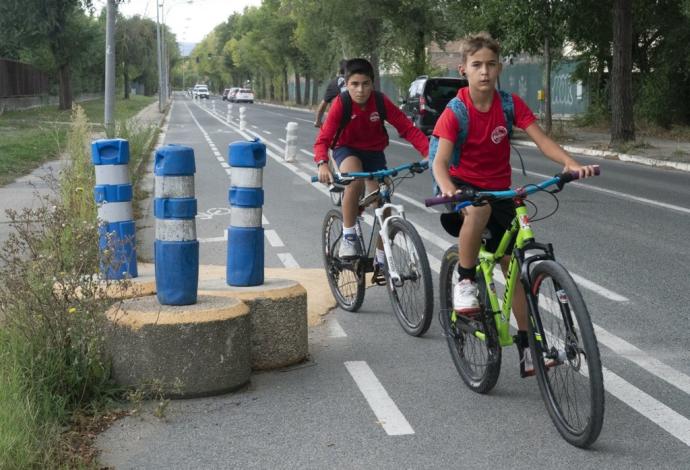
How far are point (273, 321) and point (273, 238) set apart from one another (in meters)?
5.23

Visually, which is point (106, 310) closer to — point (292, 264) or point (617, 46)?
point (292, 264)

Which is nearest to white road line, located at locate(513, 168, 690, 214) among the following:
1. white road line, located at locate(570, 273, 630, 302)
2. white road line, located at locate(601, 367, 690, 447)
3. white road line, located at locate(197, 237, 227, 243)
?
white road line, located at locate(570, 273, 630, 302)

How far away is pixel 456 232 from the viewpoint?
5.33 meters

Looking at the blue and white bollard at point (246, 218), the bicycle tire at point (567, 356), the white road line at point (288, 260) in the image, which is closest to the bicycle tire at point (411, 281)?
the blue and white bollard at point (246, 218)

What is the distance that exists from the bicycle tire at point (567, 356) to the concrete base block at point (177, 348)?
62.1 inches

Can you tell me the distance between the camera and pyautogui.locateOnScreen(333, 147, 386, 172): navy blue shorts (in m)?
6.91

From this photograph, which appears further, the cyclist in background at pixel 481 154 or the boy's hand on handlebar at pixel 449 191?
the cyclist in background at pixel 481 154

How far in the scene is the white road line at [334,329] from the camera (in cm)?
649

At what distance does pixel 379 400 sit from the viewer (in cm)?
507

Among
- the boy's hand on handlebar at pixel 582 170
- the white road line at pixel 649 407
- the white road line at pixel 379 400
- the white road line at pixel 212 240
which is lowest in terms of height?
the white road line at pixel 379 400

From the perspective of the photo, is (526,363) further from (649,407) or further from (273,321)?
(273,321)

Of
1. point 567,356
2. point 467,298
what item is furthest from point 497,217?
point 567,356

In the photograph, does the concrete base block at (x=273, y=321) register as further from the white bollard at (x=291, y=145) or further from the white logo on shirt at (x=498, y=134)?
the white bollard at (x=291, y=145)

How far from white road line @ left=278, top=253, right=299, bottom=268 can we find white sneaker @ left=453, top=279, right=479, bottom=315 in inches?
164
